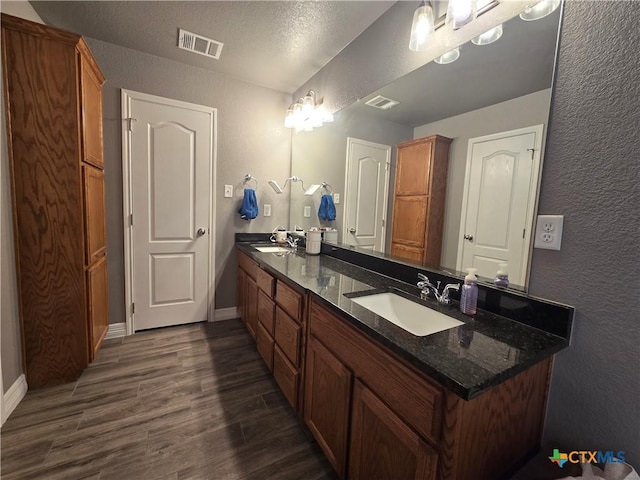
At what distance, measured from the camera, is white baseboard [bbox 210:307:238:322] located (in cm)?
283

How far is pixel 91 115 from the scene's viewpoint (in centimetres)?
184

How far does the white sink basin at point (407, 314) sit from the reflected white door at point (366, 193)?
1.76ft

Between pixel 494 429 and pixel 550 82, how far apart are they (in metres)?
1.12

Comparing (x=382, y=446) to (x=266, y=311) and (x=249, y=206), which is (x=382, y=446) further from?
(x=249, y=206)

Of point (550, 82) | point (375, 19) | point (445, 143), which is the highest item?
point (375, 19)

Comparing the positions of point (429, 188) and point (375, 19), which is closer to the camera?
point (429, 188)

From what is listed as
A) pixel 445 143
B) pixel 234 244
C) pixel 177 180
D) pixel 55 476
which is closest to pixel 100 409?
pixel 55 476

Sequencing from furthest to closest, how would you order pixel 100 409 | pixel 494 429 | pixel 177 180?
pixel 177 180 → pixel 100 409 → pixel 494 429

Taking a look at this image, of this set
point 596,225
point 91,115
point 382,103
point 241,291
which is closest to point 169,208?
point 91,115

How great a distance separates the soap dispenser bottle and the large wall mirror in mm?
129

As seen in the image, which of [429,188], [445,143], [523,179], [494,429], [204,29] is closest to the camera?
[494,429]

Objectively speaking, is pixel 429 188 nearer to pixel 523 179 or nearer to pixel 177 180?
pixel 523 179

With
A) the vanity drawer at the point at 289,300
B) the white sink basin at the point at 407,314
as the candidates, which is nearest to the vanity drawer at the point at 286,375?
the vanity drawer at the point at 289,300

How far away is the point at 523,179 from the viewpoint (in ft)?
3.37
